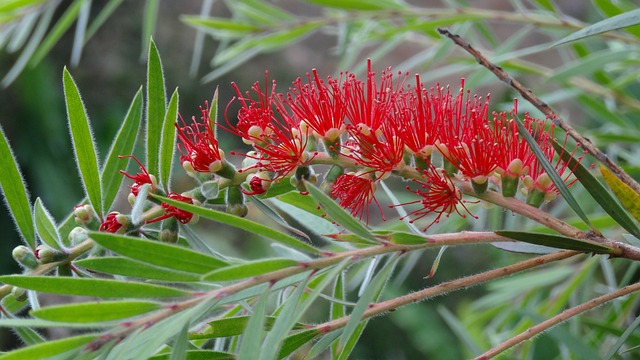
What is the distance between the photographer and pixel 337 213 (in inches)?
14.6

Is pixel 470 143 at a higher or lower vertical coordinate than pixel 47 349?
higher

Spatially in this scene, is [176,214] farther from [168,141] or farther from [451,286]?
[451,286]

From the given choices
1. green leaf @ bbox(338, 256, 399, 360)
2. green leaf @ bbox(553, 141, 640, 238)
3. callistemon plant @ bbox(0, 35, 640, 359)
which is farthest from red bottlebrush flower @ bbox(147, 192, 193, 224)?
green leaf @ bbox(553, 141, 640, 238)

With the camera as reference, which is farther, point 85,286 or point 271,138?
point 271,138

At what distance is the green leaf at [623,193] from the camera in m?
0.44

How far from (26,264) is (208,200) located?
0.11m

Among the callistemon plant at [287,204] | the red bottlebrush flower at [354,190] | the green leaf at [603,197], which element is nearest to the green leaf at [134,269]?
the callistemon plant at [287,204]

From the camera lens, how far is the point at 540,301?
3.31 ft

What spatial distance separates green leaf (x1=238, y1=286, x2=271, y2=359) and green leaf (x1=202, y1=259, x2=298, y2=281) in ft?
0.04

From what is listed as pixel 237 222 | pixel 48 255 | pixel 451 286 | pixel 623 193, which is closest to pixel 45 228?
pixel 48 255

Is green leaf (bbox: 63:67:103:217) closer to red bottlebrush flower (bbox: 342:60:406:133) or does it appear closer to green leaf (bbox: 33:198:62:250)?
green leaf (bbox: 33:198:62:250)

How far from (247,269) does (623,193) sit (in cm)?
23

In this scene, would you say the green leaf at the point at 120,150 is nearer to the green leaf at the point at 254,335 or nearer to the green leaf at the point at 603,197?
the green leaf at the point at 254,335

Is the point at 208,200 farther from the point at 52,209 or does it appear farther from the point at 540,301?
the point at 52,209
